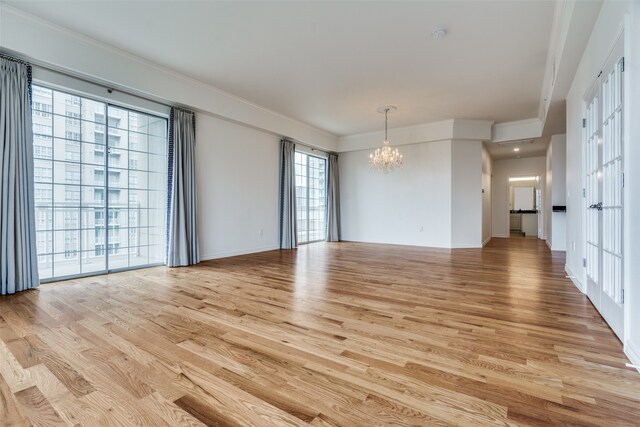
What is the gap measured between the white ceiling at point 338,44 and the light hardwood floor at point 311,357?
321 centimetres

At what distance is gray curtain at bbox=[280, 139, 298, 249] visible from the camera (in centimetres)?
748

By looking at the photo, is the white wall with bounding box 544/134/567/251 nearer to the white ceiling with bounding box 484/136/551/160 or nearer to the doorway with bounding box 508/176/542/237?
the white ceiling with bounding box 484/136/551/160

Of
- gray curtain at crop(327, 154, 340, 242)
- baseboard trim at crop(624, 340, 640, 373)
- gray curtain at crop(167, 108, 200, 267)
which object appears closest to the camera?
baseboard trim at crop(624, 340, 640, 373)

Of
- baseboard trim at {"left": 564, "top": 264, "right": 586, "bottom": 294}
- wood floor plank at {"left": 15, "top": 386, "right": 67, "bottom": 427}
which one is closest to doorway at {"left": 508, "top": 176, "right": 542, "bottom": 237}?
baseboard trim at {"left": 564, "top": 264, "right": 586, "bottom": 294}

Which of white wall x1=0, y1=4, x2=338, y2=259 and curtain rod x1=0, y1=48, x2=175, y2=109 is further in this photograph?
white wall x1=0, y1=4, x2=338, y2=259

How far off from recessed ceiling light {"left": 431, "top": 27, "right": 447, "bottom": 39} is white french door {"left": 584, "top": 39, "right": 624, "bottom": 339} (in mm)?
1721

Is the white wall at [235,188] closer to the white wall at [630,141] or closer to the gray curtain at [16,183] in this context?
the gray curtain at [16,183]

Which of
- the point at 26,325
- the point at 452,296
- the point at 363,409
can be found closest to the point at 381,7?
the point at 452,296

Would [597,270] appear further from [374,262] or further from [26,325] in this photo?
[26,325]

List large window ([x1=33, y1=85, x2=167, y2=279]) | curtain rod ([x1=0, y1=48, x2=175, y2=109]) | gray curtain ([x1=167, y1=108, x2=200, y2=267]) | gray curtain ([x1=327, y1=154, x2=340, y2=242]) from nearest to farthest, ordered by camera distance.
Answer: curtain rod ([x1=0, y1=48, x2=175, y2=109]) < large window ([x1=33, y1=85, x2=167, y2=279]) < gray curtain ([x1=167, y1=108, x2=200, y2=267]) < gray curtain ([x1=327, y1=154, x2=340, y2=242])

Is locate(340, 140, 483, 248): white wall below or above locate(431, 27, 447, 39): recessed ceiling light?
below

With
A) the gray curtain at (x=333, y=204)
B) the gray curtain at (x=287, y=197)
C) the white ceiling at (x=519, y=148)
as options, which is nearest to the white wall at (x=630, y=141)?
the gray curtain at (x=287, y=197)

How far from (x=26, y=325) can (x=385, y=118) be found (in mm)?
7142

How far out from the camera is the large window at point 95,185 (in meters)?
4.00
